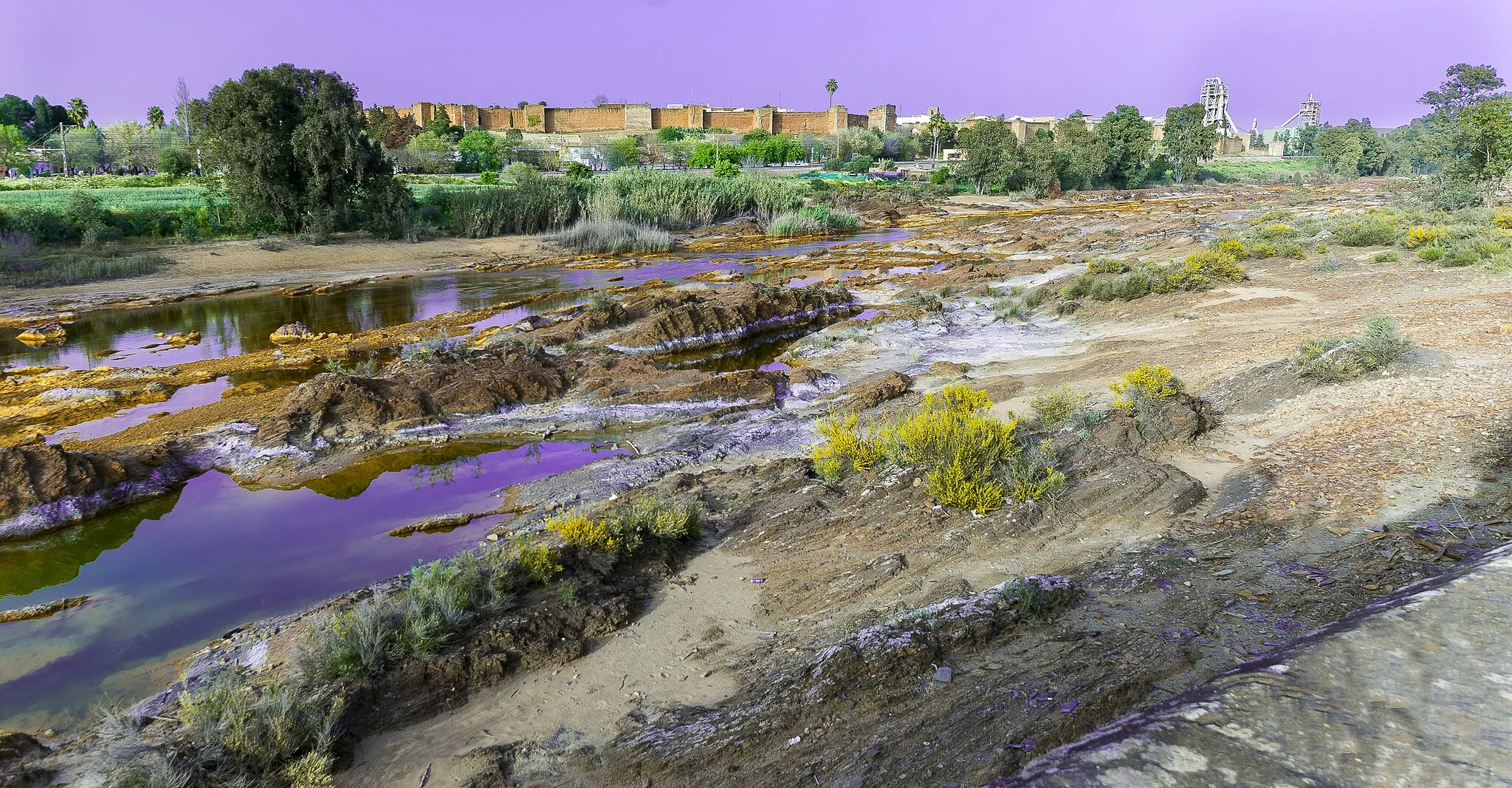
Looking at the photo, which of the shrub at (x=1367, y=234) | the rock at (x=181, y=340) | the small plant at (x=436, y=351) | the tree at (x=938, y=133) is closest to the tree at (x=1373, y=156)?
the tree at (x=938, y=133)

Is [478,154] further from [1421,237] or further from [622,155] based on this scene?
[1421,237]

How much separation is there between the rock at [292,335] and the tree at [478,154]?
48620mm

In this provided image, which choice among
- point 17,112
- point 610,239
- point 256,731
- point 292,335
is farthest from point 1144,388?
point 17,112

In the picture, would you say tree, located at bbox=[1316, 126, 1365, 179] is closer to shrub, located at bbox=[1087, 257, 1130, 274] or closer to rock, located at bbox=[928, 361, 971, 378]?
shrub, located at bbox=[1087, 257, 1130, 274]

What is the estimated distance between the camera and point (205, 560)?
8211mm

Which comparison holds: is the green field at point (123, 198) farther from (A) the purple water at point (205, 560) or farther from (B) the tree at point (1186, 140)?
(B) the tree at point (1186, 140)

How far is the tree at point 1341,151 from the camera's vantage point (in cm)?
6906

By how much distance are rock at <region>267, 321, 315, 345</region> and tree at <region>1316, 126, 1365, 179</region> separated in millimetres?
79983

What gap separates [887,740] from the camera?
428cm

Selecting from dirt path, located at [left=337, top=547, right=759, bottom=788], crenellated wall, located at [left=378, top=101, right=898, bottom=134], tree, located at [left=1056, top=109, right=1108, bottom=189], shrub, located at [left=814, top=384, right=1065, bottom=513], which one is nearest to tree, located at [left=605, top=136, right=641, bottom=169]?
crenellated wall, located at [left=378, top=101, right=898, bottom=134]

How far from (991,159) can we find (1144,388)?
2129 inches

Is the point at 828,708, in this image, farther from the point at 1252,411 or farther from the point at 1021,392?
the point at 1021,392

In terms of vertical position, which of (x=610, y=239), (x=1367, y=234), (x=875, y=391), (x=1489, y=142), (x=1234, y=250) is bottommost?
(x=875, y=391)

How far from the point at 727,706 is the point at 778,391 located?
26.1 ft
